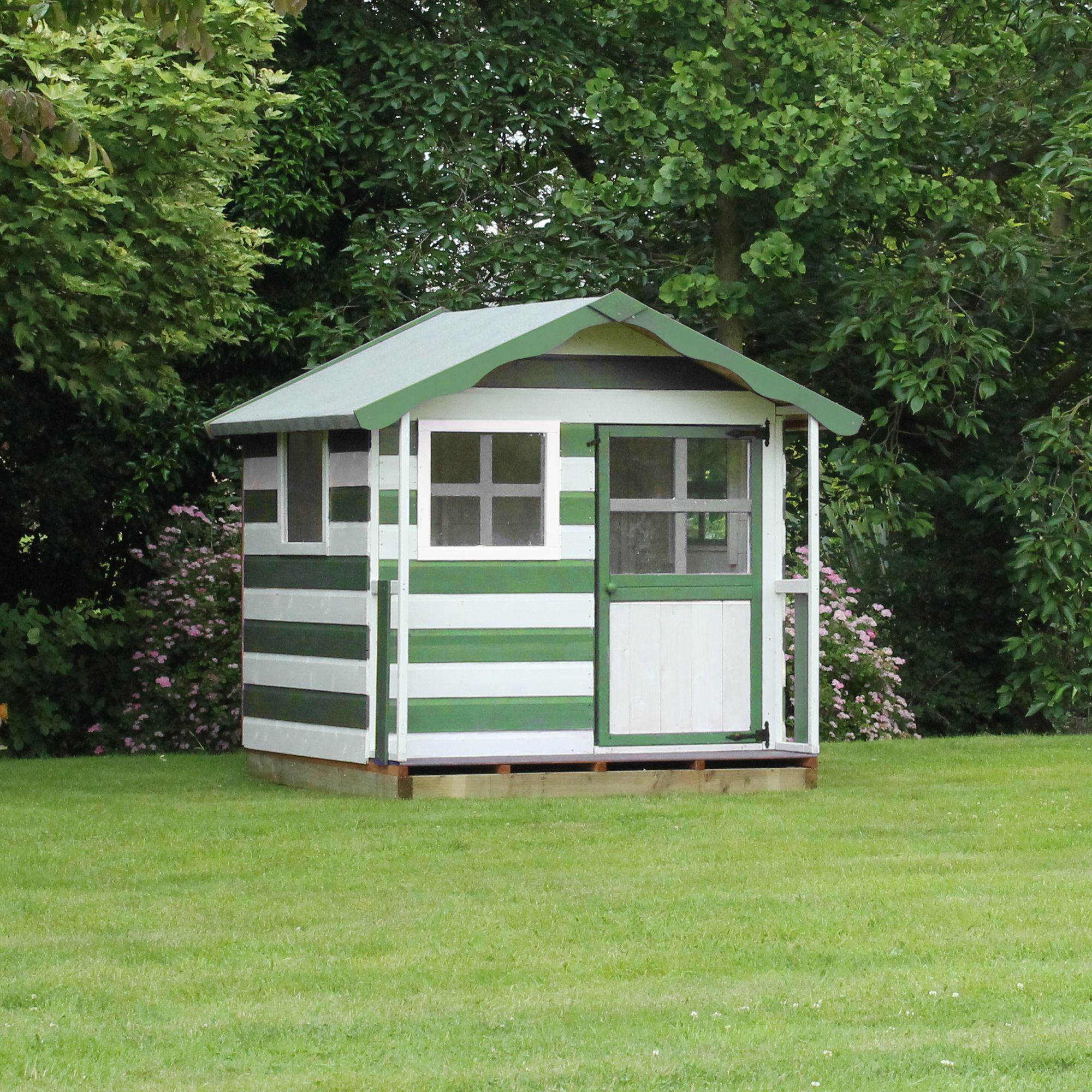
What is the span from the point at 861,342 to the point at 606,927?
11388 mm

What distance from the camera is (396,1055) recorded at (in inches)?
229

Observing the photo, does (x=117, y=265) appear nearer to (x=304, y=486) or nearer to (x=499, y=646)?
(x=304, y=486)

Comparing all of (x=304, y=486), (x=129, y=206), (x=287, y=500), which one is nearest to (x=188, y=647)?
(x=129, y=206)

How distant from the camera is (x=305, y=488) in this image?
1227cm

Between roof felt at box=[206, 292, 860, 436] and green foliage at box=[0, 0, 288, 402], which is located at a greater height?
green foliage at box=[0, 0, 288, 402]

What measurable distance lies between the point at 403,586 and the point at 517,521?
0.87m

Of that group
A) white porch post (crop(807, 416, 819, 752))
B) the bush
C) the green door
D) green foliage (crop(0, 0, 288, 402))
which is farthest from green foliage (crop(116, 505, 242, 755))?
white porch post (crop(807, 416, 819, 752))

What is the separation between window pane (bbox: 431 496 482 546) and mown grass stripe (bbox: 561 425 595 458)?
0.61 meters

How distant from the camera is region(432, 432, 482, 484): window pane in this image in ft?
38.2

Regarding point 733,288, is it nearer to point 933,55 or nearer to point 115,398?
point 933,55

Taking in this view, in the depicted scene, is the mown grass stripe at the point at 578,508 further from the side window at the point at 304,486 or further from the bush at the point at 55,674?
the bush at the point at 55,674

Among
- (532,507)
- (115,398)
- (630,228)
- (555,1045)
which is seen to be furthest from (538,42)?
(555,1045)

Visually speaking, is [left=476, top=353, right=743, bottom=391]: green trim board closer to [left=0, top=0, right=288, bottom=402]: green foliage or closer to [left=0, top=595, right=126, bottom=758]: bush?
[left=0, top=0, right=288, bottom=402]: green foliage

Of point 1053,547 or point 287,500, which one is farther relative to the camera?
point 1053,547
